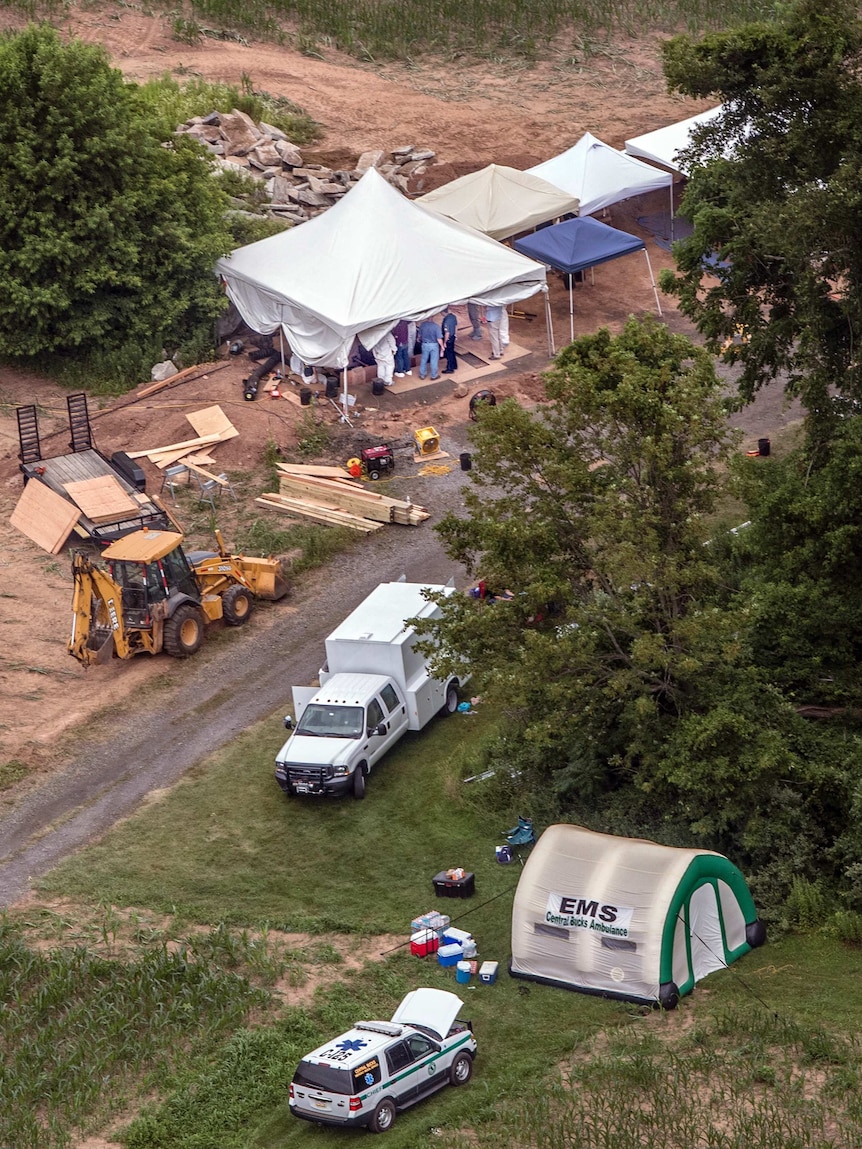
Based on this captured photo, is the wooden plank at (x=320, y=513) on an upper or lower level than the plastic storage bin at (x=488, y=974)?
upper

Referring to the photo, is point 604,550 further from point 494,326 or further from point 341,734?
point 494,326

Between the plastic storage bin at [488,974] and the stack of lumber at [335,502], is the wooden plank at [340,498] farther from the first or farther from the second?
the plastic storage bin at [488,974]

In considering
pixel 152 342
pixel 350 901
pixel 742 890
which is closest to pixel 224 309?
pixel 152 342

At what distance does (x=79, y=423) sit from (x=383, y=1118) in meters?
22.0

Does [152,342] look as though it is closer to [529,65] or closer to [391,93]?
[391,93]

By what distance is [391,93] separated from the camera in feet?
189

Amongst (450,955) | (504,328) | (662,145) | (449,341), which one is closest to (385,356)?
(449,341)

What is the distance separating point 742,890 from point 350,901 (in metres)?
5.68

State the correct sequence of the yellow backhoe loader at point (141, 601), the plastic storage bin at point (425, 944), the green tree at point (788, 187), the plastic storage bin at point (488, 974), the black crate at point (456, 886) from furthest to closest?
the yellow backhoe loader at point (141, 601) < the green tree at point (788, 187) < the black crate at point (456, 886) < the plastic storage bin at point (425, 944) < the plastic storage bin at point (488, 974)

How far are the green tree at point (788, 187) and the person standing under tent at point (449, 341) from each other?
1390cm

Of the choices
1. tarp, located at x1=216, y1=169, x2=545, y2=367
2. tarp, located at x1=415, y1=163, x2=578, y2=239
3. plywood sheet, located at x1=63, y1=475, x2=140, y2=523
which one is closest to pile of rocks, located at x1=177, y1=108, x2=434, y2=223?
tarp, located at x1=415, y1=163, x2=578, y2=239

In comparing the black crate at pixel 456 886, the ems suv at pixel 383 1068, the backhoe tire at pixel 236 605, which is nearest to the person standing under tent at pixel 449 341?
the backhoe tire at pixel 236 605

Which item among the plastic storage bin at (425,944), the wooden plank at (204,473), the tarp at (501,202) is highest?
the tarp at (501,202)

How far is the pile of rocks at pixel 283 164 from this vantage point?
4616 centimetres
